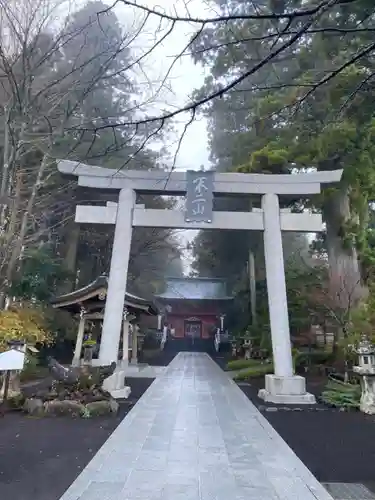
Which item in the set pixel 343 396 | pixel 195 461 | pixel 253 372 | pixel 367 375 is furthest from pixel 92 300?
pixel 195 461

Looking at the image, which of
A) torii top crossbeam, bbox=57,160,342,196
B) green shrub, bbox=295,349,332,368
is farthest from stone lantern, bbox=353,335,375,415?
green shrub, bbox=295,349,332,368

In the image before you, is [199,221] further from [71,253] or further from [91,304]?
[71,253]

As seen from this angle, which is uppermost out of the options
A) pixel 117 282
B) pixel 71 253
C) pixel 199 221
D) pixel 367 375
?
pixel 71 253

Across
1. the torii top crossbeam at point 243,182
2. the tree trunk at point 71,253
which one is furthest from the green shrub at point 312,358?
the tree trunk at point 71,253

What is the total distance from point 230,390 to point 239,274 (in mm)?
18630

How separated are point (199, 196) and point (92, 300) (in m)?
5.82

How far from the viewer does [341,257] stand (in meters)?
12.7

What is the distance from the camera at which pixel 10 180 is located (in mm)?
8906

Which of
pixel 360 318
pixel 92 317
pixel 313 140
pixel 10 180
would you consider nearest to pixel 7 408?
pixel 10 180

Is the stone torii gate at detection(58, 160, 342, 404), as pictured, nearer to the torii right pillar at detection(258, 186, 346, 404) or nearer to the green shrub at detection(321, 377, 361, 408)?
the torii right pillar at detection(258, 186, 346, 404)

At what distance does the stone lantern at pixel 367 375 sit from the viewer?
702 centimetres

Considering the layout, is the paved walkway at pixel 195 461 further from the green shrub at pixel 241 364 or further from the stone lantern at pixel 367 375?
the green shrub at pixel 241 364

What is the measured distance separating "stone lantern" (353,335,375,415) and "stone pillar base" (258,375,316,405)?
1127mm

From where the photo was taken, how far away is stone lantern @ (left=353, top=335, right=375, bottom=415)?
7.02 metres
